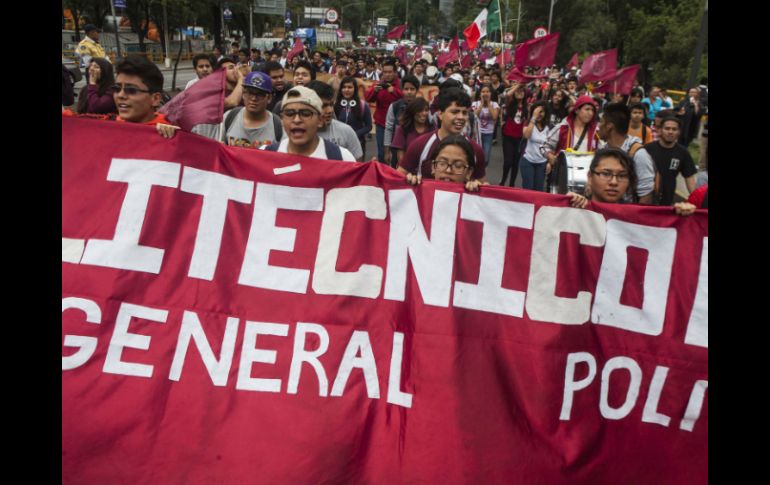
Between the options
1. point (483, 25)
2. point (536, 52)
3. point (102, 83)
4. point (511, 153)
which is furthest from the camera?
point (483, 25)

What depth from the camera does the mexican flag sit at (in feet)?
62.1

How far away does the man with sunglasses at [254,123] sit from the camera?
181 inches

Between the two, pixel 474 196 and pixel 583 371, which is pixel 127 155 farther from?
pixel 583 371

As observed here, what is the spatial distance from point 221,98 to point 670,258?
2.53m

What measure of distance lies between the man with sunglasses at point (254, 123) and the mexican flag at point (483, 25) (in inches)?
598

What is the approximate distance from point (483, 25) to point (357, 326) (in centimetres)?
1805

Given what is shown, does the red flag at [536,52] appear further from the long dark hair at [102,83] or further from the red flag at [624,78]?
the long dark hair at [102,83]

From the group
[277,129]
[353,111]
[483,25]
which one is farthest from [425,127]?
[483,25]

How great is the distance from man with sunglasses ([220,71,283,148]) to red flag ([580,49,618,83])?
8391mm

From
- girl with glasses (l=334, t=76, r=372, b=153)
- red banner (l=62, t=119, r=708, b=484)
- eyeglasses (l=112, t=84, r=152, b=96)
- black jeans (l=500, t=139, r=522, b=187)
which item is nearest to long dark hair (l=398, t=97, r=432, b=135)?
girl with glasses (l=334, t=76, r=372, b=153)

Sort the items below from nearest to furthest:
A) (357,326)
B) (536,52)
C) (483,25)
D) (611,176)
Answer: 1. (357,326)
2. (611,176)
3. (536,52)
4. (483,25)

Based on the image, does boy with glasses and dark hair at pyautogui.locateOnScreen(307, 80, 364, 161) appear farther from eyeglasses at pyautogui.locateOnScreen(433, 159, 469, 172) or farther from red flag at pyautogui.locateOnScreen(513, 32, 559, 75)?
red flag at pyautogui.locateOnScreen(513, 32, 559, 75)

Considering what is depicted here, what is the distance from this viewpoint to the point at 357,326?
9.98ft

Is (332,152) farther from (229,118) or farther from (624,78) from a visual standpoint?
(624,78)
